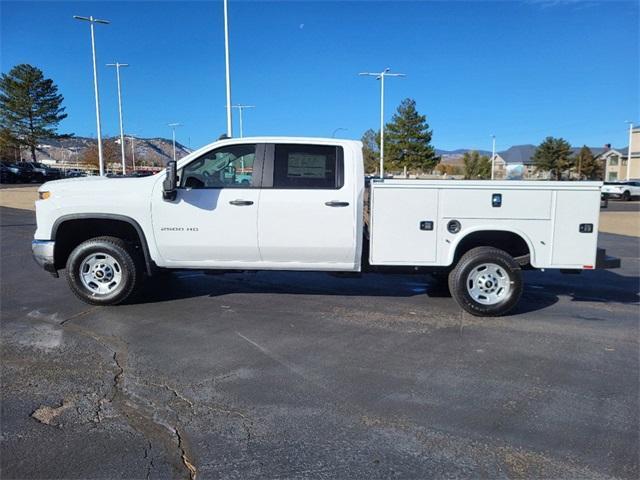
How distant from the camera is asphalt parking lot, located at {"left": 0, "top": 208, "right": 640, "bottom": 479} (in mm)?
3062

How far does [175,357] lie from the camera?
15.2 ft

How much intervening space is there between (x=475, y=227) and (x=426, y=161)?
44.3m

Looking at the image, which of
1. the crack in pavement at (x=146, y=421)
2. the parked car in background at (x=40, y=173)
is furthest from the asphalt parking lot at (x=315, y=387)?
the parked car in background at (x=40, y=173)

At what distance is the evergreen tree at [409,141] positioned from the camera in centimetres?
4825

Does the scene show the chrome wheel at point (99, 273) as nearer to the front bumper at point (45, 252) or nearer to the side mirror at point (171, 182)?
the front bumper at point (45, 252)

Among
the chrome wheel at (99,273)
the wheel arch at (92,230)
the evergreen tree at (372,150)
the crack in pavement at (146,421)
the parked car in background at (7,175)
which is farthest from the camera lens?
the evergreen tree at (372,150)

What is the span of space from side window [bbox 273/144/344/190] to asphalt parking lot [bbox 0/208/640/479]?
1.52 metres

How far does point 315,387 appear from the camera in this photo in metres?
4.05

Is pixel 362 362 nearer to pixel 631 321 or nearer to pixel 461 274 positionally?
pixel 461 274

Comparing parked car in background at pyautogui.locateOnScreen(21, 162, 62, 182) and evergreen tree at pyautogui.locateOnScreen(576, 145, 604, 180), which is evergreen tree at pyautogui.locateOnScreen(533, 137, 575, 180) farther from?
parked car in background at pyautogui.locateOnScreen(21, 162, 62, 182)

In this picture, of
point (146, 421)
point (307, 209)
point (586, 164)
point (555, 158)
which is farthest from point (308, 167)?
point (586, 164)

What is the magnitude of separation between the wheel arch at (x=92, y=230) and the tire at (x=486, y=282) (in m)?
3.62

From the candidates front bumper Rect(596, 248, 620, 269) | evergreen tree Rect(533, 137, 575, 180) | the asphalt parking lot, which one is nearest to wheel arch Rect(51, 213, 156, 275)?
the asphalt parking lot

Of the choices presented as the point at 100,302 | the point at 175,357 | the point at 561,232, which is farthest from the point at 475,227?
the point at 100,302
